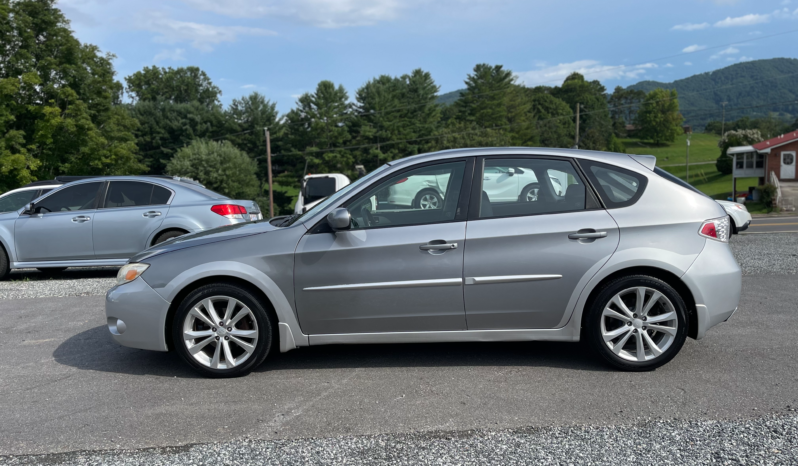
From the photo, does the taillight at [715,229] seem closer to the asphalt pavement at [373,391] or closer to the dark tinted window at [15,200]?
the asphalt pavement at [373,391]

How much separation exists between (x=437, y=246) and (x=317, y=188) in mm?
13110

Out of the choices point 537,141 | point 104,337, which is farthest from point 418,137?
point 104,337

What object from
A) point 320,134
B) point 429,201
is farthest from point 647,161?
point 320,134

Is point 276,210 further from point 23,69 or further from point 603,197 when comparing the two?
point 603,197

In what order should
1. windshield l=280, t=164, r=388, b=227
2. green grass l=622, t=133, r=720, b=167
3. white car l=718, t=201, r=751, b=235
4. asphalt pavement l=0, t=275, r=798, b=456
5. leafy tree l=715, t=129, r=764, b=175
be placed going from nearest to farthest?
asphalt pavement l=0, t=275, r=798, b=456 → windshield l=280, t=164, r=388, b=227 → white car l=718, t=201, r=751, b=235 → leafy tree l=715, t=129, r=764, b=175 → green grass l=622, t=133, r=720, b=167

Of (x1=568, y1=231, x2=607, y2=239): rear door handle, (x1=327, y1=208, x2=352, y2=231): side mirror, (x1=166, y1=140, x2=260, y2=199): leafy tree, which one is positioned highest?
(x1=166, y1=140, x2=260, y2=199): leafy tree

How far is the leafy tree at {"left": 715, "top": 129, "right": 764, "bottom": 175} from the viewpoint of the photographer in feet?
270

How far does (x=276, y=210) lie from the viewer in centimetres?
7019

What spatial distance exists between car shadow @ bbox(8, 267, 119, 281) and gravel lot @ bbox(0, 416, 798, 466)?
7.72m

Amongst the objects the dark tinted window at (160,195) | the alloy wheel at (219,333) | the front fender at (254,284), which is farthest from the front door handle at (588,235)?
the dark tinted window at (160,195)

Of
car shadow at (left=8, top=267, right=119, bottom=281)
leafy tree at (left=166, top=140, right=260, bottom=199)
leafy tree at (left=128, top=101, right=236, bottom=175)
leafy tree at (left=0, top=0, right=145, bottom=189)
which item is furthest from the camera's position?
leafy tree at (left=128, top=101, right=236, bottom=175)

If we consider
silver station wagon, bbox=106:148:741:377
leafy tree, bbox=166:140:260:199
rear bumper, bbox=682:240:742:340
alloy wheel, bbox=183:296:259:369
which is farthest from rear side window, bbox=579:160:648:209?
leafy tree, bbox=166:140:260:199

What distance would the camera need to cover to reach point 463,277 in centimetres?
446

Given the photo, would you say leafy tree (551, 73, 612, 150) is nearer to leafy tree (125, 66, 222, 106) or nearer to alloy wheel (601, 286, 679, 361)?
leafy tree (125, 66, 222, 106)
